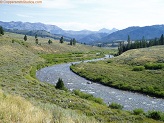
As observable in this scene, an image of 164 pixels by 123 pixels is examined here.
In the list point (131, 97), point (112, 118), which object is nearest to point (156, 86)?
point (131, 97)

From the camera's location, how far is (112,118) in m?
27.8

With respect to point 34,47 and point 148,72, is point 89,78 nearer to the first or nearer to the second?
point 148,72

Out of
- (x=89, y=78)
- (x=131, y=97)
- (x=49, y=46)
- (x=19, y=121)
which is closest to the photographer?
(x=19, y=121)

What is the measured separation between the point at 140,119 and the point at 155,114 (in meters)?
2.52

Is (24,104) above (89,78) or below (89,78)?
above

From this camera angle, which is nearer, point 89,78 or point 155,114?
point 155,114

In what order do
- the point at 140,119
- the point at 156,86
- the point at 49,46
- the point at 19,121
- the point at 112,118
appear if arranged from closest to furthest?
1. the point at 19,121
2. the point at 112,118
3. the point at 140,119
4. the point at 156,86
5. the point at 49,46

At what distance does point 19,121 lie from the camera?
35.1ft

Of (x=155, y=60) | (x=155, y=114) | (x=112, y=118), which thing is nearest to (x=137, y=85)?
(x=155, y=114)

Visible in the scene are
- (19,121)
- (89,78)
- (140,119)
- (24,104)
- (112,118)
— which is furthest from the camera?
(89,78)

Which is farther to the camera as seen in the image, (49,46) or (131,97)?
(49,46)

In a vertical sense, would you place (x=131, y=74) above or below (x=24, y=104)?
below

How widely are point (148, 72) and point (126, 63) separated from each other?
2813 centimetres

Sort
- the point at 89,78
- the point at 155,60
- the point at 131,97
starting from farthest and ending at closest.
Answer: the point at 155,60
the point at 89,78
the point at 131,97
